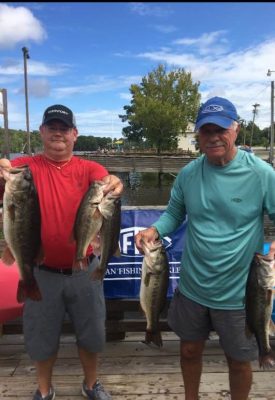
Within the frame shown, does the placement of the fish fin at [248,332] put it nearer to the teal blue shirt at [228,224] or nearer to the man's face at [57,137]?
the teal blue shirt at [228,224]

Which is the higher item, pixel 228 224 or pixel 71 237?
pixel 228 224

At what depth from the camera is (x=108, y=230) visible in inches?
104

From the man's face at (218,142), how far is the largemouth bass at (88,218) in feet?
2.18

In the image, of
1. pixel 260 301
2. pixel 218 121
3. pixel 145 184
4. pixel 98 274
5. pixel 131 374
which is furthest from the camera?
pixel 145 184

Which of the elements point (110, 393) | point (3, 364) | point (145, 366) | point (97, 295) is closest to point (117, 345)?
point (145, 366)

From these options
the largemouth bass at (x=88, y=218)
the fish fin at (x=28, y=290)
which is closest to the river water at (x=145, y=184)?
the fish fin at (x=28, y=290)

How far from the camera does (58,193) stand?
288 centimetres

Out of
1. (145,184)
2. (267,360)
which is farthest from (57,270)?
(145,184)

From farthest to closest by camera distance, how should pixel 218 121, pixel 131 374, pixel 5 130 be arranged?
1. pixel 5 130
2. pixel 131 374
3. pixel 218 121

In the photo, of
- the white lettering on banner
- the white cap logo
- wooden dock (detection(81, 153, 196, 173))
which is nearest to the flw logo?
the white lettering on banner

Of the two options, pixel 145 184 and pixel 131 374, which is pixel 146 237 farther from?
pixel 145 184

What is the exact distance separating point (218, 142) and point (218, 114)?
0.16 metres

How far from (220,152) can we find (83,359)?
182 centimetres

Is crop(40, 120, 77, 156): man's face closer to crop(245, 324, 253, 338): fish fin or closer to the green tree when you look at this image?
crop(245, 324, 253, 338): fish fin
